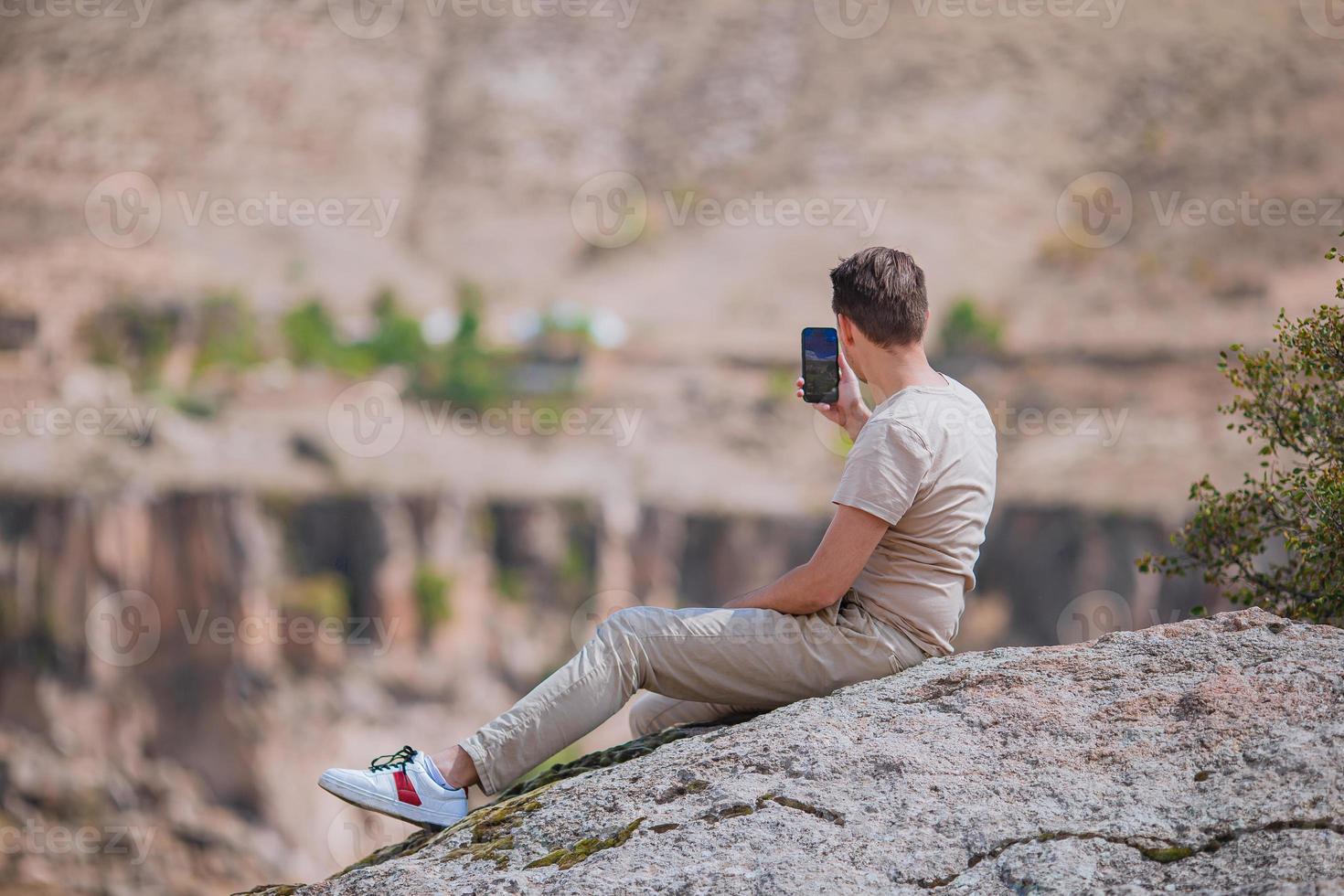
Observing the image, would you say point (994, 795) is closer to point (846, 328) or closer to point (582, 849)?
point (582, 849)

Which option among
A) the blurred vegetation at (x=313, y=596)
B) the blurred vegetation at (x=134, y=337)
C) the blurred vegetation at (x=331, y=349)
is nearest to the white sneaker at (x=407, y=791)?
the blurred vegetation at (x=313, y=596)

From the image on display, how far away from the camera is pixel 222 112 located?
74500 millimetres

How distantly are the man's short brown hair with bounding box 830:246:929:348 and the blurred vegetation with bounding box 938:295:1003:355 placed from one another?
5529 centimetres

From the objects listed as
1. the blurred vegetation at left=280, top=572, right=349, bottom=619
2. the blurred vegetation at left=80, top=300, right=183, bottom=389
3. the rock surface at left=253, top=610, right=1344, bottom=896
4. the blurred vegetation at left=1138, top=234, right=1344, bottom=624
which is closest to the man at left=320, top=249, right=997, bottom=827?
the rock surface at left=253, top=610, right=1344, bottom=896

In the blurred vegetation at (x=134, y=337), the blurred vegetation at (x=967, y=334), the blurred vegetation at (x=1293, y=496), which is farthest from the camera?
the blurred vegetation at (x=134, y=337)

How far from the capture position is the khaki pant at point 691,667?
499cm

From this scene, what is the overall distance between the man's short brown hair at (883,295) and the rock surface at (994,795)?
1170 millimetres

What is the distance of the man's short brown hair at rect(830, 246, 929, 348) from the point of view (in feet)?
16.2

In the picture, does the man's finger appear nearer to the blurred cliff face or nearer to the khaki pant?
the khaki pant

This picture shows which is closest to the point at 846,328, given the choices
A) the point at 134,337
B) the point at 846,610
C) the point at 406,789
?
the point at 846,610

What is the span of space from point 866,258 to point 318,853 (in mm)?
47983

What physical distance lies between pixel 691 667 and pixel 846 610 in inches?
22.9

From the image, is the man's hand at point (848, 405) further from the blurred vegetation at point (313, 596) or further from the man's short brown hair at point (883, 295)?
the blurred vegetation at point (313, 596)

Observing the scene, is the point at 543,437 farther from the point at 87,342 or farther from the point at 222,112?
the point at 222,112
